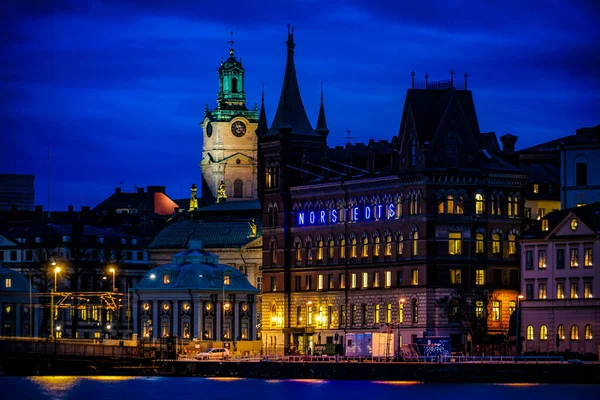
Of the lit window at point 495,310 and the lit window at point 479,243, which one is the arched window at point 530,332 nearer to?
the lit window at point 495,310

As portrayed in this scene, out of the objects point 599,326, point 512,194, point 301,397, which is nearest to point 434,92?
point 512,194

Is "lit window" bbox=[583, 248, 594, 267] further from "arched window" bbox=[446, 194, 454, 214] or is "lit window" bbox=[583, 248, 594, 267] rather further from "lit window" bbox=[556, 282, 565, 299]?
"arched window" bbox=[446, 194, 454, 214]

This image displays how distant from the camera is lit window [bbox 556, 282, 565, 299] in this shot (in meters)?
Result: 186

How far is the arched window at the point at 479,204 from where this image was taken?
642 ft

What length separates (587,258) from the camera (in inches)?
7249

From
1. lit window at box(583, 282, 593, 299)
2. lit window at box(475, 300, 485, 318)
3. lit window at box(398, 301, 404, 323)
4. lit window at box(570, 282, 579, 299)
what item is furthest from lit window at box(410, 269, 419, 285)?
lit window at box(583, 282, 593, 299)

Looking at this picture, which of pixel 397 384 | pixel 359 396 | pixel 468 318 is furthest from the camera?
pixel 468 318

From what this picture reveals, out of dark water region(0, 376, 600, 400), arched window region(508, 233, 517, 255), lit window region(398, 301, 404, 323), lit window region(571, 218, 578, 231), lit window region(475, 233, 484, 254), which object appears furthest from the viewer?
arched window region(508, 233, 517, 255)

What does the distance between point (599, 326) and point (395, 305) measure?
75.5 ft

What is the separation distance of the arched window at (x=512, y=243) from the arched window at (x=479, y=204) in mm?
3812

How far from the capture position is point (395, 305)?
652 feet

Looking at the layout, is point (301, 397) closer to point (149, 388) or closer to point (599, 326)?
point (149, 388)

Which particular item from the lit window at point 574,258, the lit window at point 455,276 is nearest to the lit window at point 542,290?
the lit window at point 574,258

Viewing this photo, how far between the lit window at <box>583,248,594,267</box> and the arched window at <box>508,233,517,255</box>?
47.0 feet
